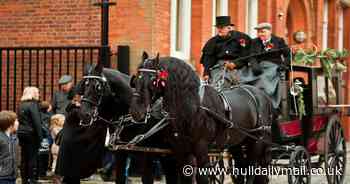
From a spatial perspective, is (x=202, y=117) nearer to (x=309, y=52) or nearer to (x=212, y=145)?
(x=212, y=145)

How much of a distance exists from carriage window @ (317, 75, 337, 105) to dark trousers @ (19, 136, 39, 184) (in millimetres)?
4344

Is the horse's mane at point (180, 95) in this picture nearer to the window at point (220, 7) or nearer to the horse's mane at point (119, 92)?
the horse's mane at point (119, 92)

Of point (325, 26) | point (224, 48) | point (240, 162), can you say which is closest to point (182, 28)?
point (224, 48)

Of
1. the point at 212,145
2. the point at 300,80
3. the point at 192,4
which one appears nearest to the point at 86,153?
the point at 212,145

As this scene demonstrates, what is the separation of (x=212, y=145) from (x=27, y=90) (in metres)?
4.12

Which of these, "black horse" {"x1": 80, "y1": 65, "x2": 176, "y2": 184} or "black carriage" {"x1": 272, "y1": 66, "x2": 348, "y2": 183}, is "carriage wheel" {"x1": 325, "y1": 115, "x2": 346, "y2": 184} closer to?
"black carriage" {"x1": 272, "y1": 66, "x2": 348, "y2": 183}

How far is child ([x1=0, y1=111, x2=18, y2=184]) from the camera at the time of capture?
790 cm

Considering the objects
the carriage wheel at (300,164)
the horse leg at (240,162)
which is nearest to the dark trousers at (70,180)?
→ the horse leg at (240,162)

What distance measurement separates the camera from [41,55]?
14.1 m

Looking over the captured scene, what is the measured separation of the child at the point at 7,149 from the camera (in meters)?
7.90

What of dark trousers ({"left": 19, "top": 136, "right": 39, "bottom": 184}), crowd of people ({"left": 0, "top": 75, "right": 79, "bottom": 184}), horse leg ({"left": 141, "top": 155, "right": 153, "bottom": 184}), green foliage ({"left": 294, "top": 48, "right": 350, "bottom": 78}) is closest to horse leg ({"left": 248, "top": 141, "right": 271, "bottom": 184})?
horse leg ({"left": 141, "top": 155, "right": 153, "bottom": 184})

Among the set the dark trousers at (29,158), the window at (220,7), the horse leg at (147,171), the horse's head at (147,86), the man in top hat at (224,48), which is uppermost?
the window at (220,7)

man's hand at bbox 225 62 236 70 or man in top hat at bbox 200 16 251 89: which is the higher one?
man in top hat at bbox 200 16 251 89

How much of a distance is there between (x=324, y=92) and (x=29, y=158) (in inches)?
182
